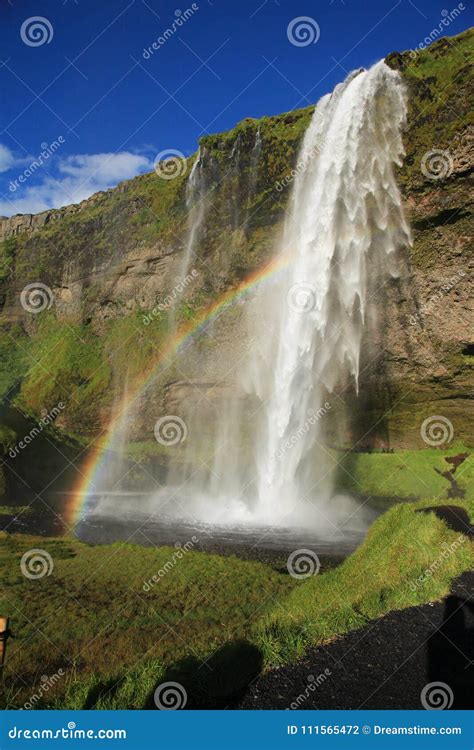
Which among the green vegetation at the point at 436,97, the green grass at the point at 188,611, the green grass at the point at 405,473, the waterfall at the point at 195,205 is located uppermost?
the green vegetation at the point at 436,97

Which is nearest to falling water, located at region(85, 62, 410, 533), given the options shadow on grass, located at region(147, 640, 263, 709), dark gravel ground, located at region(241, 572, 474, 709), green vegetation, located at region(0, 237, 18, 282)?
dark gravel ground, located at region(241, 572, 474, 709)

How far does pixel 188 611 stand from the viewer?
9.96m

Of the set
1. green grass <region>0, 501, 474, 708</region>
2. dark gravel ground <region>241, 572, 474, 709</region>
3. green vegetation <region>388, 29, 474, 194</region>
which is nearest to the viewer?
dark gravel ground <region>241, 572, 474, 709</region>

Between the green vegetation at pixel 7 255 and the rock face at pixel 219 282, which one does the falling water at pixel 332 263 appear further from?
the green vegetation at pixel 7 255

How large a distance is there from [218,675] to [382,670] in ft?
7.10

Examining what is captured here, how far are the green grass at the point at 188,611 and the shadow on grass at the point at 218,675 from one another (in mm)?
20

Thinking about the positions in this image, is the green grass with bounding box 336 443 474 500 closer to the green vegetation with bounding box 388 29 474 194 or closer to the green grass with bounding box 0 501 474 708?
the green vegetation with bounding box 388 29 474 194

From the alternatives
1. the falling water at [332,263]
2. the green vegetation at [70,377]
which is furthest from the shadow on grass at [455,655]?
the green vegetation at [70,377]

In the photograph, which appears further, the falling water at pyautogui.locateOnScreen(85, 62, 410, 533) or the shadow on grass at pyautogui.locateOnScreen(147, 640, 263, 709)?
the falling water at pyautogui.locateOnScreen(85, 62, 410, 533)

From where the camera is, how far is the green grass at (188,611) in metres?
6.82

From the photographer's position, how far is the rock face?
28.0m

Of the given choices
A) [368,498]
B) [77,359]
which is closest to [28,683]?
[368,498]

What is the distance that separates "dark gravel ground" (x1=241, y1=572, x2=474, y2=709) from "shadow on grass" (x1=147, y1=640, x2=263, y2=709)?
0.19 metres

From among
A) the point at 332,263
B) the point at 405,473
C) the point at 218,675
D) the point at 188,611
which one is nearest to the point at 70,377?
the point at 332,263
